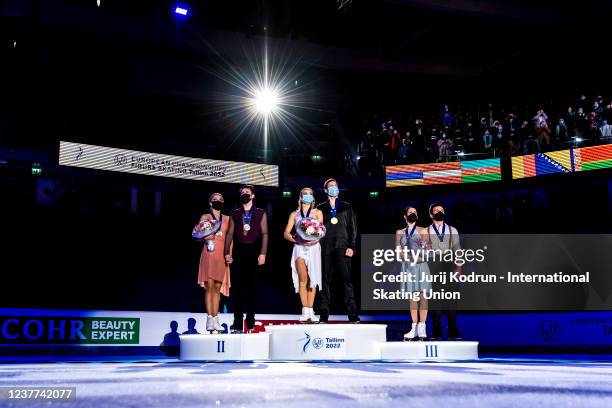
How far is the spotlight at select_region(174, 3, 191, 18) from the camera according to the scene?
647 inches

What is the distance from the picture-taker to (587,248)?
13.9m

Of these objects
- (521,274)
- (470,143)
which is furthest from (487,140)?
(521,274)

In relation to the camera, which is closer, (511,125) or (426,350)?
(426,350)

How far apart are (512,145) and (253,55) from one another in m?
10.2

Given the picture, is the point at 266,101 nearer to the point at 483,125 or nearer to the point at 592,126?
the point at 483,125

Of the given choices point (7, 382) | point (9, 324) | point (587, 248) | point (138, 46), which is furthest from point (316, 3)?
point (7, 382)

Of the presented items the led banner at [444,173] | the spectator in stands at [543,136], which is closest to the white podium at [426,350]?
the spectator in stands at [543,136]

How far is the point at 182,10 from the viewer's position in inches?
649

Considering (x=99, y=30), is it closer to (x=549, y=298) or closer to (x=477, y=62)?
(x=477, y=62)

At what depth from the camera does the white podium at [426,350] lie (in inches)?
272

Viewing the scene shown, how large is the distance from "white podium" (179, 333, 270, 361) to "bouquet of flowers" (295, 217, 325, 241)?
4.91 ft

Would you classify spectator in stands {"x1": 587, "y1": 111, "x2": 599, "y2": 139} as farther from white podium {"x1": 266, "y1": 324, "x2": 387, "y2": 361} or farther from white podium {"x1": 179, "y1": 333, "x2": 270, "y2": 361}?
white podium {"x1": 179, "y1": 333, "x2": 270, "y2": 361}

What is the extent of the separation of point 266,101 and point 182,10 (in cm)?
599

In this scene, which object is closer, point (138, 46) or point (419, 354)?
point (419, 354)
